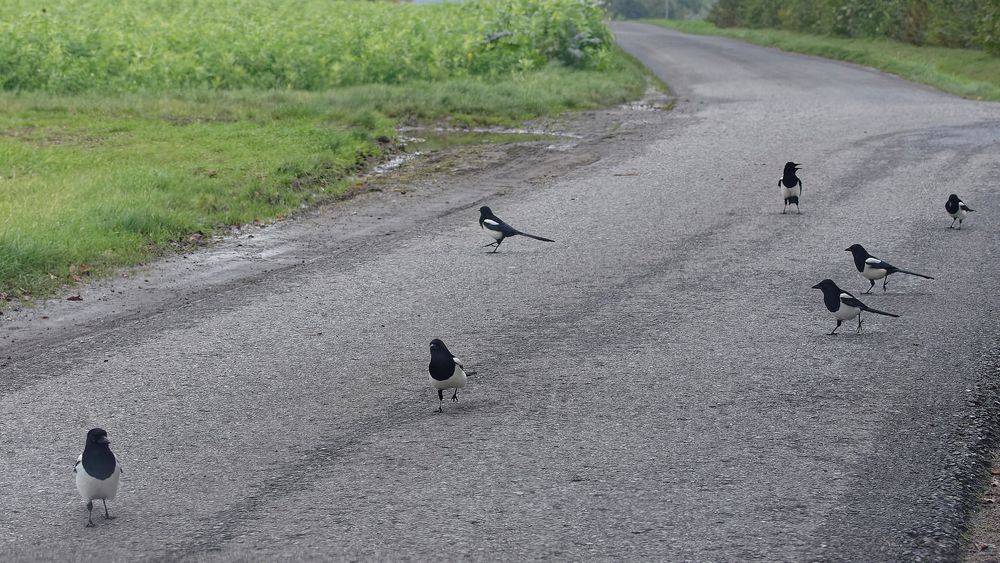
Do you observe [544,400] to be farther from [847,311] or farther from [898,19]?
[898,19]

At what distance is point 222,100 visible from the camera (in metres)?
23.1

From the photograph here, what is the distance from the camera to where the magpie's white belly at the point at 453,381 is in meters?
7.21

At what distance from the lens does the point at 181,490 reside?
623cm

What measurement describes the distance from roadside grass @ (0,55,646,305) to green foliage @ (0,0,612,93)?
1170 millimetres

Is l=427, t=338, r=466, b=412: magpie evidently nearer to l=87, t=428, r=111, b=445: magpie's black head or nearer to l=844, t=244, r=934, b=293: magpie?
l=87, t=428, r=111, b=445: magpie's black head

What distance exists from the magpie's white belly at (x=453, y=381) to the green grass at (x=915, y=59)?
2247 cm

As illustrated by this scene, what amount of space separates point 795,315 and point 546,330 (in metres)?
2.09

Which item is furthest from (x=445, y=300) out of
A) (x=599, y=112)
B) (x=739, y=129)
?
(x=599, y=112)

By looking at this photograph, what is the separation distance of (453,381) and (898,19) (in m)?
41.2

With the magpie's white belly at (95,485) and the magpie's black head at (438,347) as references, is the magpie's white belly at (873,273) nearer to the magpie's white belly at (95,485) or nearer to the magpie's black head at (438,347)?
the magpie's black head at (438,347)

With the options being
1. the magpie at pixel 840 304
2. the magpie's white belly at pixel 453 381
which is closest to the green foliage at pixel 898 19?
the magpie at pixel 840 304

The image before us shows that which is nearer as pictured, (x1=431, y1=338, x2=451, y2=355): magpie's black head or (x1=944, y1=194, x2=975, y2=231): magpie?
(x1=431, y1=338, x2=451, y2=355): magpie's black head

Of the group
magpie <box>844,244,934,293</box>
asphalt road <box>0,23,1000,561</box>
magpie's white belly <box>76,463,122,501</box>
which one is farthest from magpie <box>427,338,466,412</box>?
magpie <box>844,244,934,293</box>

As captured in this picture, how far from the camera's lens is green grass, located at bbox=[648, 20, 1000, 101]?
29.2 m
